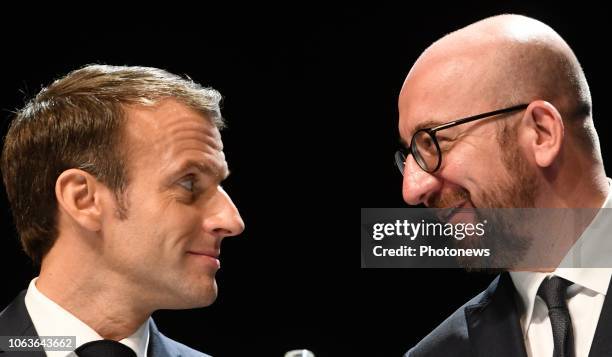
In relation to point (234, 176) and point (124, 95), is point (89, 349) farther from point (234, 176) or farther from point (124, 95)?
point (234, 176)

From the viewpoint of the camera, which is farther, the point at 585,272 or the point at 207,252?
the point at 207,252

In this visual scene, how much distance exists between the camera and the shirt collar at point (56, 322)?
248cm

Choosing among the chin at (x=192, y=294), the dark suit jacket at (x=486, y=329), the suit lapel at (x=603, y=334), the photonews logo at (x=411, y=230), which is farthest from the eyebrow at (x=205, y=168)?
the suit lapel at (x=603, y=334)

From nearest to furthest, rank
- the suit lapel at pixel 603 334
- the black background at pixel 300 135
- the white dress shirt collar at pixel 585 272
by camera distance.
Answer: the suit lapel at pixel 603 334
the white dress shirt collar at pixel 585 272
the black background at pixel 300 135

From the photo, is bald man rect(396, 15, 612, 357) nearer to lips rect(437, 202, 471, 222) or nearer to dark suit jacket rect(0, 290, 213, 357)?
lips rect(437, 202, 471, 222)

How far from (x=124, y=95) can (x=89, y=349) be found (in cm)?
70

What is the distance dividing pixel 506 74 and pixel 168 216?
1.01 metres

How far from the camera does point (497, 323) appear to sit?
2.54 m

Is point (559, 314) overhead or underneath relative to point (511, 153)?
underneath

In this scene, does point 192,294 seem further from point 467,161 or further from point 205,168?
point 467,161

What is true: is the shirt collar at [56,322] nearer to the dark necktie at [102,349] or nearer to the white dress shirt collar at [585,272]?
the dark necktie at [102,349]

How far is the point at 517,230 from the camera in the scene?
102 inches

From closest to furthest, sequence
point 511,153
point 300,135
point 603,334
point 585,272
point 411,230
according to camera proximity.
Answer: point 603,334, point 585,272, point 511,153, point 411,230, point 300,135

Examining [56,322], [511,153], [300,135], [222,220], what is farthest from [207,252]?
[300,135]
